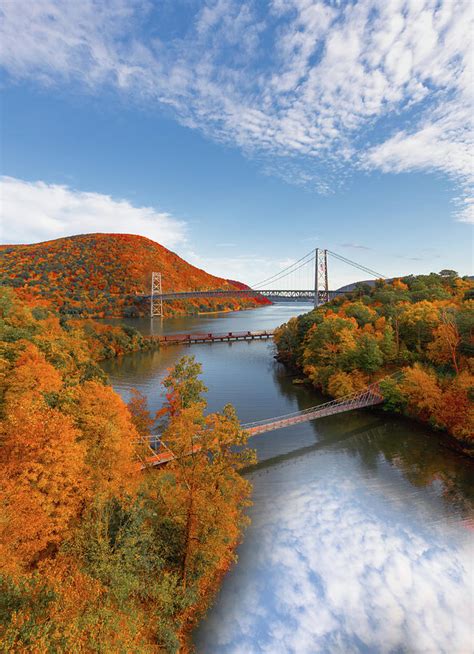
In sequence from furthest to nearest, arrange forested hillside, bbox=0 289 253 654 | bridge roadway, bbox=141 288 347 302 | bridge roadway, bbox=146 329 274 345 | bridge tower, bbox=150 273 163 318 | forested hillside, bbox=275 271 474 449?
bridge tower, bbox=150 273 163 318 < bridge roadway, bbox=141 288 347 302 < bridge roadway, bbox=146 329 274 345 < forested hillside, bbox=275 271 474 449 < forested hillside, bbox=0 289 253 654

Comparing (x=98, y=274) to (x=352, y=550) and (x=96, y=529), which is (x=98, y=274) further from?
(x=352, y=550)

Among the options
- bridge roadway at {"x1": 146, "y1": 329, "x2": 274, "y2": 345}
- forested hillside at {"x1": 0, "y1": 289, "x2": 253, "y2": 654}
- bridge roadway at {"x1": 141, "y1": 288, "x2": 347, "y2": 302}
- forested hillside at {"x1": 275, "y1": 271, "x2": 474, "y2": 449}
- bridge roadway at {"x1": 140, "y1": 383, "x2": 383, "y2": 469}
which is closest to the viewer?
forested hillside at {"x1": 0, "y1": 289, "x2": 253, "y2": 654}

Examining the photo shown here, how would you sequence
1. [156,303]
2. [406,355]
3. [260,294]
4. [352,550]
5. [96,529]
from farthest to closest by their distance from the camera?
[156,303] → [260,294] → [406,355] → [352,550] → [96,529]

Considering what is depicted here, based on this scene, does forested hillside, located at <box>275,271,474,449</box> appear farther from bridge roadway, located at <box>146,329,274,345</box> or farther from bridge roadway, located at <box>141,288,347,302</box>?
bridge roadway, located at <box>141,288,347,302</box>

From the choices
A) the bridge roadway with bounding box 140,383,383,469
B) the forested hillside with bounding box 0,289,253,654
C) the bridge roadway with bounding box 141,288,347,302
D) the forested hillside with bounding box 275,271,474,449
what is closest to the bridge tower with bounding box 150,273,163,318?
the bridge roadway with bounding box 141,288,347,302

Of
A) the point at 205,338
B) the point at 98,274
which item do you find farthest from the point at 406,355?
the point at 98,274

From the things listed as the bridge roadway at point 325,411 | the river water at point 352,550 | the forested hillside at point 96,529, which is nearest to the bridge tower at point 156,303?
the bridge roadway at point 325,411
